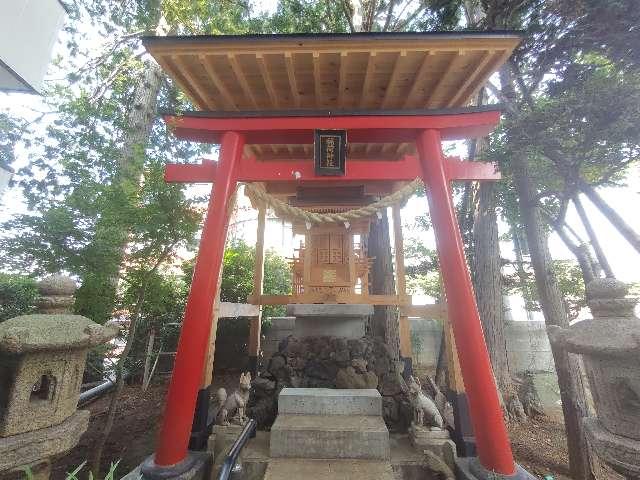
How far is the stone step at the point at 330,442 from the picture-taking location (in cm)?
328

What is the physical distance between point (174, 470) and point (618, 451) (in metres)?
3.77

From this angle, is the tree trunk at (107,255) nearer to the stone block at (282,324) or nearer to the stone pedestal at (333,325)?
the stone pedestal at (333,325)

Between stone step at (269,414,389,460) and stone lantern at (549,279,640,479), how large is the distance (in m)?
2.01

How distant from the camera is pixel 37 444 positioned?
78.3 inches

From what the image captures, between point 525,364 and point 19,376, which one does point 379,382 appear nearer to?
point 19,376

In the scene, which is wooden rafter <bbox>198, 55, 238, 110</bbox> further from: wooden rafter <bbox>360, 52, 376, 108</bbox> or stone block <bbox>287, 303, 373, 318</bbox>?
stone block <bbox>287, 303, 373, 318</bbox>

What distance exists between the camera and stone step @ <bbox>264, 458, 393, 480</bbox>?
2922 mm

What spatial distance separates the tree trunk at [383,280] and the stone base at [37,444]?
7.06 metres

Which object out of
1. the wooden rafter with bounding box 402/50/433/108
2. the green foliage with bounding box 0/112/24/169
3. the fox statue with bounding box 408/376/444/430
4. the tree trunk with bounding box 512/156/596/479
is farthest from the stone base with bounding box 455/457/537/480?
the green foliage with bounding box 0/112/24/169

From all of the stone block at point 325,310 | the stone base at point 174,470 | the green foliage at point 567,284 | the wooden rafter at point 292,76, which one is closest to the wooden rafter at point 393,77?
the wooden rafter at point 292,76

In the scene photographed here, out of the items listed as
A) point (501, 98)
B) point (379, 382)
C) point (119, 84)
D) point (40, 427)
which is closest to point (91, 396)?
point (40, 427)

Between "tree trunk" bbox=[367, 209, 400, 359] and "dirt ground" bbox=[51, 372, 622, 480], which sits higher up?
"tree trunk" bbox=[367, 209, 400, 359]

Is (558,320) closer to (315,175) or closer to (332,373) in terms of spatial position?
(332,373)

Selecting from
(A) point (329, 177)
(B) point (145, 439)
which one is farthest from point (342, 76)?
(B) point (145, 439)
